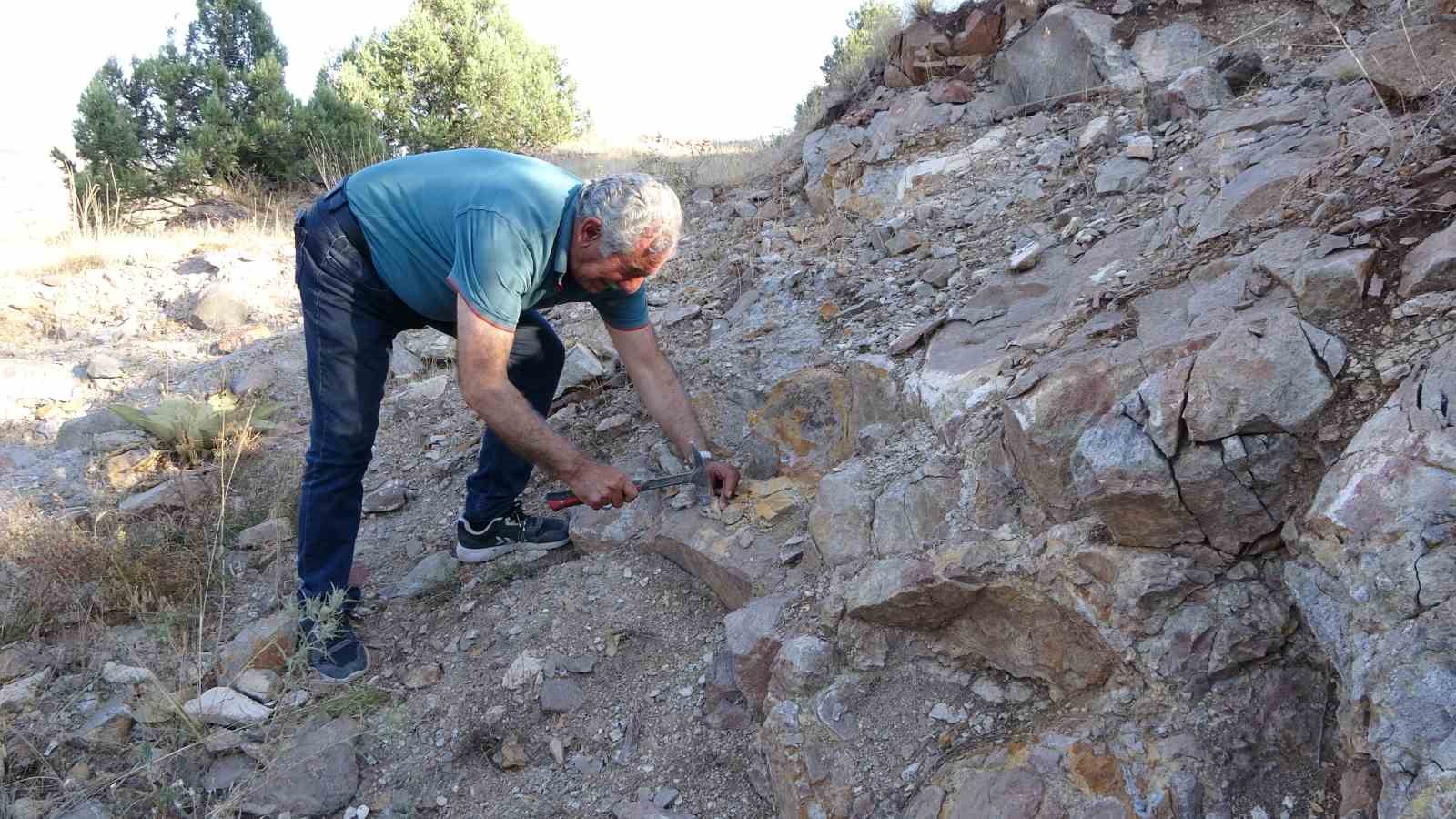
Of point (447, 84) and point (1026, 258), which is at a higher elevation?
point (447, 84)

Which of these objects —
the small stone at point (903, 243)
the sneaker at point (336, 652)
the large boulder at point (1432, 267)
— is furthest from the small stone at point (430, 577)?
the large boulder at point (1432, 267)

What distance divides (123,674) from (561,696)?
1.42 metres

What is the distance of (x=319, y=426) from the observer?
2.92 meters

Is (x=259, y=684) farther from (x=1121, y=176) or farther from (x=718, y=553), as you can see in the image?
(x=1121, y=176)

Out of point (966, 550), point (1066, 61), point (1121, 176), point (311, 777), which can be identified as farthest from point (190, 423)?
point (1066, 61)

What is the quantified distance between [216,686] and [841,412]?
2.19 metres

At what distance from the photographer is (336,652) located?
9.86ft

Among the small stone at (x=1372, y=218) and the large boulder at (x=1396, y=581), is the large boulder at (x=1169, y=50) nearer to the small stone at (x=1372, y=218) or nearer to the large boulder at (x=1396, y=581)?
the small stone at (x=1372, y=218)

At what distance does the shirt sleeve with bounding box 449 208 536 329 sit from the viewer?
2.54 metres

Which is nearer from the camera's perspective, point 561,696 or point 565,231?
point 565,231

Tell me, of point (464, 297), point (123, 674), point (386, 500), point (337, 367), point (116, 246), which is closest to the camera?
point (464, 297)

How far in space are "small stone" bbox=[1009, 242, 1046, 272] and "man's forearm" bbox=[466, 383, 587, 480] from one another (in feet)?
5.79

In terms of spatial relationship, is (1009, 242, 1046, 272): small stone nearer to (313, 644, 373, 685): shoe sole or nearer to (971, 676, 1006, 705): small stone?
(971, 676, 1006, 705): small stone

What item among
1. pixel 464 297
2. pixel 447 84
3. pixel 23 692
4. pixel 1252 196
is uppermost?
pixel 447 84
